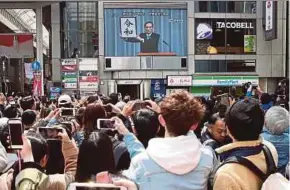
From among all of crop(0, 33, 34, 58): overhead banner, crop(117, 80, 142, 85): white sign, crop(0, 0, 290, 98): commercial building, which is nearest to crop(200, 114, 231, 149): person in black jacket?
crop(0, 33, 34, 58): overhead banner

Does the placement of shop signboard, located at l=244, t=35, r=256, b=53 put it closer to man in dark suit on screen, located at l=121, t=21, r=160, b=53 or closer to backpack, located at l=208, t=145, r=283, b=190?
man in dark suit on screen, located at l=121, t=21, r=160, b=53

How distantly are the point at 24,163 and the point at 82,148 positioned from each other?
12.4 inches

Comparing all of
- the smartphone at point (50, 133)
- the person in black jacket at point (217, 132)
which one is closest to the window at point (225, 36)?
the person in black jacket at point (217, 132)

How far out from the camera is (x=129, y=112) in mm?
4520

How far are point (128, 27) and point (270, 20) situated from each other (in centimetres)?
852

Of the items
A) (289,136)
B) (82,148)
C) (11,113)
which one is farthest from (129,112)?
(11,113)

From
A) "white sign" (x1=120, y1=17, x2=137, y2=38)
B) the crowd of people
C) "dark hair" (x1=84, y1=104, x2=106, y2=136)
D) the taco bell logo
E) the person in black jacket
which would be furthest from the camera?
the taco bell logo

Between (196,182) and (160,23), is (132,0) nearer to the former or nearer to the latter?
(160,23)

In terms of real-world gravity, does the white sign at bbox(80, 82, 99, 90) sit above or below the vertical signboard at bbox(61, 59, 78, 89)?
below

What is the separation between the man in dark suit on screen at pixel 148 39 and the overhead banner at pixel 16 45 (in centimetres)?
648

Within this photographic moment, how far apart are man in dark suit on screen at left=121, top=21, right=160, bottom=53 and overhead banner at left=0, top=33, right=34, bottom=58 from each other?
6481mm

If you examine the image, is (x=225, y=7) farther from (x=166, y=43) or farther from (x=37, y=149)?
(x=37, y=149)

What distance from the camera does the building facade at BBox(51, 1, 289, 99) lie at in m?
30.2

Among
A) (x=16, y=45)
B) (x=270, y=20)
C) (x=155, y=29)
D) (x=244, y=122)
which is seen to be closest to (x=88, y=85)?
(x=16, y=45)
